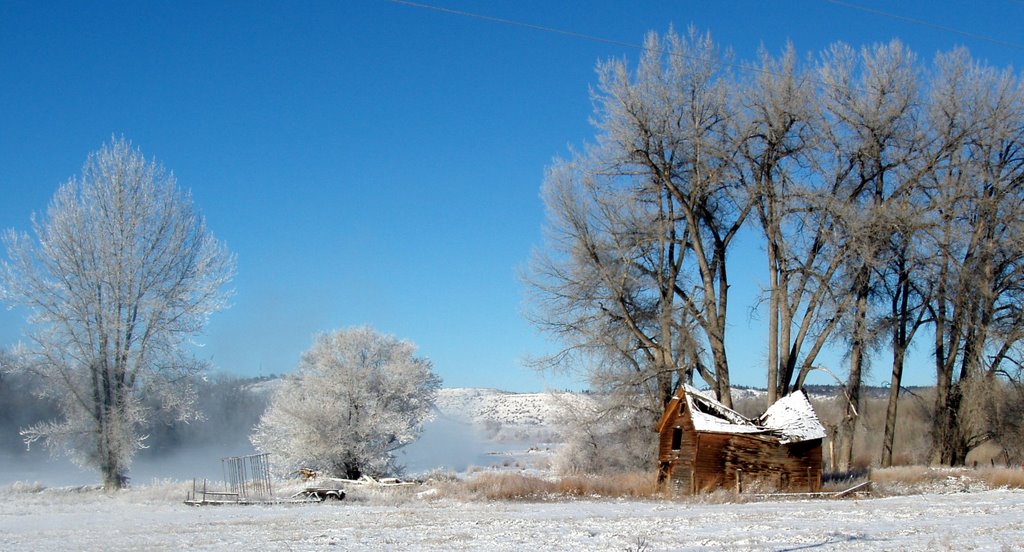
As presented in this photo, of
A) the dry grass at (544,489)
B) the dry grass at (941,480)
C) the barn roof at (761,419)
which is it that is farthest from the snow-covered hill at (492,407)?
the barn roof at (761,419)

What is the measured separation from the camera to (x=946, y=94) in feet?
106

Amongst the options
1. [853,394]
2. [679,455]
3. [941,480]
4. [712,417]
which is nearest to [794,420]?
[712,417]

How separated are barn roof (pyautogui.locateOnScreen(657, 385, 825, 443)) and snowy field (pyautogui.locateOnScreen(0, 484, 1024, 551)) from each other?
301 centimetres

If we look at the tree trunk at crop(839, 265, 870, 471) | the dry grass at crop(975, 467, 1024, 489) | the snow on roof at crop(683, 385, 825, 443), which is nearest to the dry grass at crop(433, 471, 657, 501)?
the snow on roof at crop(683, 385, 825, 443)

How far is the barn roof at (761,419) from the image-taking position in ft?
85.4

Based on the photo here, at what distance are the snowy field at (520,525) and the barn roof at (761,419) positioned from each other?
3.01 m

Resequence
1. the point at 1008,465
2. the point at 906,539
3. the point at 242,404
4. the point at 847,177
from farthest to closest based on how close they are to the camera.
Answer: the point at 242,404 < the point at 1008,465 < the point at 847,177 < the point at 906,539

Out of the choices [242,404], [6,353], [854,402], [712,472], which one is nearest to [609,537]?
[712,472]

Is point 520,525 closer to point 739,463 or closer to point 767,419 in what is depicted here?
point 739,463

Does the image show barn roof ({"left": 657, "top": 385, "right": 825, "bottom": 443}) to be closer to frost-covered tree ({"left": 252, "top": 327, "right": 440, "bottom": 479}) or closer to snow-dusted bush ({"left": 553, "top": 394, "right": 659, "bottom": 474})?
snow-dusted bush ({"left": 553, "top": 394, "right": 659, "bottom": 474})

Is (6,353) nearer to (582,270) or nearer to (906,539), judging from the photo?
(582,270)

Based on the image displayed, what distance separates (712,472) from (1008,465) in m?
17.3

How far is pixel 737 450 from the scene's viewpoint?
1033 inches

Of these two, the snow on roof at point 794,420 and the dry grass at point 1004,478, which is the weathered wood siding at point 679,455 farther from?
the dry grass at point 1004,478
